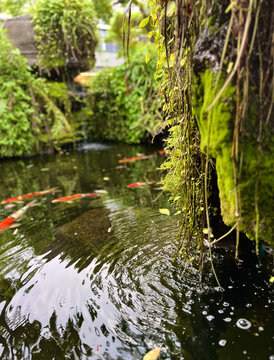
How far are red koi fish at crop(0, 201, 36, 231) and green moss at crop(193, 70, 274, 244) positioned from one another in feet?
9.52

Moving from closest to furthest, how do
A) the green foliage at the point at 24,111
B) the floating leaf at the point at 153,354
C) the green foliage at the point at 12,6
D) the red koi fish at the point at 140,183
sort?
the floating leaf at the point at 153,354
the red koi fish at the point at 140,183
the green foliage at the point at 24,111
the green foliage at the point at 12,6

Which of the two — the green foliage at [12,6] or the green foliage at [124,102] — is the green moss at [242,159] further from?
the green foliage at [12,6]

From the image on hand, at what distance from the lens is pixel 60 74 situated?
A: 994cm

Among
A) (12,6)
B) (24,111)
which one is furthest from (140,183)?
(12,6)

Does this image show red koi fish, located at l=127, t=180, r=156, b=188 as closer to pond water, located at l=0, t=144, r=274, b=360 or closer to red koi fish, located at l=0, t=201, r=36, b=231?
pond water, located at l=0, t=144, r=274, b=360

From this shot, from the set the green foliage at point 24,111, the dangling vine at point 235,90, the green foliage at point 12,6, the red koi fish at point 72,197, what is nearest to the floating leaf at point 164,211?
the red koi fish at point 72,197

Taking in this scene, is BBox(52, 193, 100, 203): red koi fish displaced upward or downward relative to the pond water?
downward

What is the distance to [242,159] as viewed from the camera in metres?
1.50

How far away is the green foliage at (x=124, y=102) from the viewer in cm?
901

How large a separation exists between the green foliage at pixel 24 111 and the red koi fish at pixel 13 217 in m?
4.02

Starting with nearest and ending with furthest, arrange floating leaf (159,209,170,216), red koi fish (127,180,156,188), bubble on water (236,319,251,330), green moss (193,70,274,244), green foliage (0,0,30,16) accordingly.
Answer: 1. green moss (193,70,274,244)
2. bubble on water (236,319,251,330)
3. floating leaf (159,209,170,216)
4. red koi fish (127,180,156,188)
5. green foliage (0,0,30,16)

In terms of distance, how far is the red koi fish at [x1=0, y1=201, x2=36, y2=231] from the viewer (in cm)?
371

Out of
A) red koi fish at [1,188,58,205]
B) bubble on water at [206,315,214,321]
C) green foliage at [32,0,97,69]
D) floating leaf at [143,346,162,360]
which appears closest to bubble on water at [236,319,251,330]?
bubble on water at [206,315,214,321]

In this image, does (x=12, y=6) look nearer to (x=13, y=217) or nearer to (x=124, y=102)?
(x=124, y=102)
